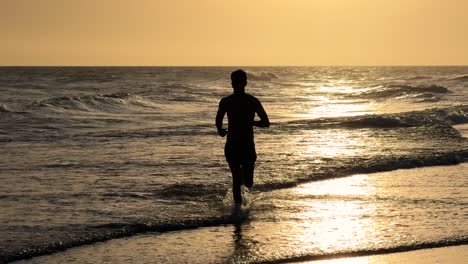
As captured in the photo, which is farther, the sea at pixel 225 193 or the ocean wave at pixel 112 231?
the sea at pixel 225 193

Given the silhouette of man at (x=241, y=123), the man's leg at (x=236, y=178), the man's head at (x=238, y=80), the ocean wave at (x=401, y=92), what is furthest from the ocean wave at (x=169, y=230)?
the ocean wave at (x=401, y=92)

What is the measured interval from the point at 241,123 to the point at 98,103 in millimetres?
27875

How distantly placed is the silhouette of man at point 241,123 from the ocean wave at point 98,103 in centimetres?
2406

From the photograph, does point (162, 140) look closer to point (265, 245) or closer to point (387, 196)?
point (387, 196)

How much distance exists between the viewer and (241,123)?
9.31 meters

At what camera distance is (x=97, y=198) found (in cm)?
1070

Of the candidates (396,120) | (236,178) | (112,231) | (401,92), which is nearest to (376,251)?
(236,178)

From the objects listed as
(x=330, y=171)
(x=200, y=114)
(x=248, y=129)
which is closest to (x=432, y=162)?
(x=330, y=171)

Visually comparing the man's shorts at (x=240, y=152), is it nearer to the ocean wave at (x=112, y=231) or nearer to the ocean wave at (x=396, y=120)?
the ocean wave at (x=112, y=231)

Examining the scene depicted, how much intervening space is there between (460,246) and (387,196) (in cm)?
289

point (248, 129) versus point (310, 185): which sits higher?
point (248, 129)

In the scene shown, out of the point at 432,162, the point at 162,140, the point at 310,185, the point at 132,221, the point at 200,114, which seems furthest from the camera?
the point at 200,114

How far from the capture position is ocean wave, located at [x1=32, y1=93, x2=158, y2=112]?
33.8m

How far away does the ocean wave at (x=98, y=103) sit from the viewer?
111 ft
